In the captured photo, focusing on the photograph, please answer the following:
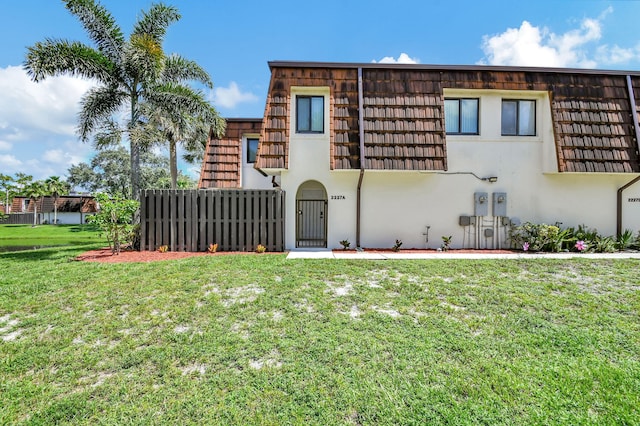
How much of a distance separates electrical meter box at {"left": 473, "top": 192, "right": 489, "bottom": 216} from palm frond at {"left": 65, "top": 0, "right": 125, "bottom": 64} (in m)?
16.0

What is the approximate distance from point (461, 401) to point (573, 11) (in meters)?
13.5

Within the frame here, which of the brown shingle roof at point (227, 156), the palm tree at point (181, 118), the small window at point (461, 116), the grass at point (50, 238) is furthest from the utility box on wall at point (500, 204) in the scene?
the grass at point (50, 238)

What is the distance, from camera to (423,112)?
10.1m

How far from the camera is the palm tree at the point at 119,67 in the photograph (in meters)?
12.9

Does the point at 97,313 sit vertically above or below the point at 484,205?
below

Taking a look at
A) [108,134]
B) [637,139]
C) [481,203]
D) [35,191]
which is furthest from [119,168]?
[637,139]

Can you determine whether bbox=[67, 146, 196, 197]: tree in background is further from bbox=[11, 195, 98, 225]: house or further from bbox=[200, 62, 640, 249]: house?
bbox=[200, 62, 640, 249]: house

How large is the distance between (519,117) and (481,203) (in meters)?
3.36

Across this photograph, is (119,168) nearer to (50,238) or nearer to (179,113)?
(50,238)

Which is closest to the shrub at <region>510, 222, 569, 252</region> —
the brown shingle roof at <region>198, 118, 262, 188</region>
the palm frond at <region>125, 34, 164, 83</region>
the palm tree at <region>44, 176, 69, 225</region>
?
the brown shingle roof at <region>198, 118, 262, 188</region>

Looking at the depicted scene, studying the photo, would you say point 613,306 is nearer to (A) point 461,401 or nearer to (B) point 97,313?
(A) point 461,401

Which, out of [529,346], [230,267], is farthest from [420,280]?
[230,267]

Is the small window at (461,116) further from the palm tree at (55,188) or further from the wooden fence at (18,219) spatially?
the wooden fence at (18,219)

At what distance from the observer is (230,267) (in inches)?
280
